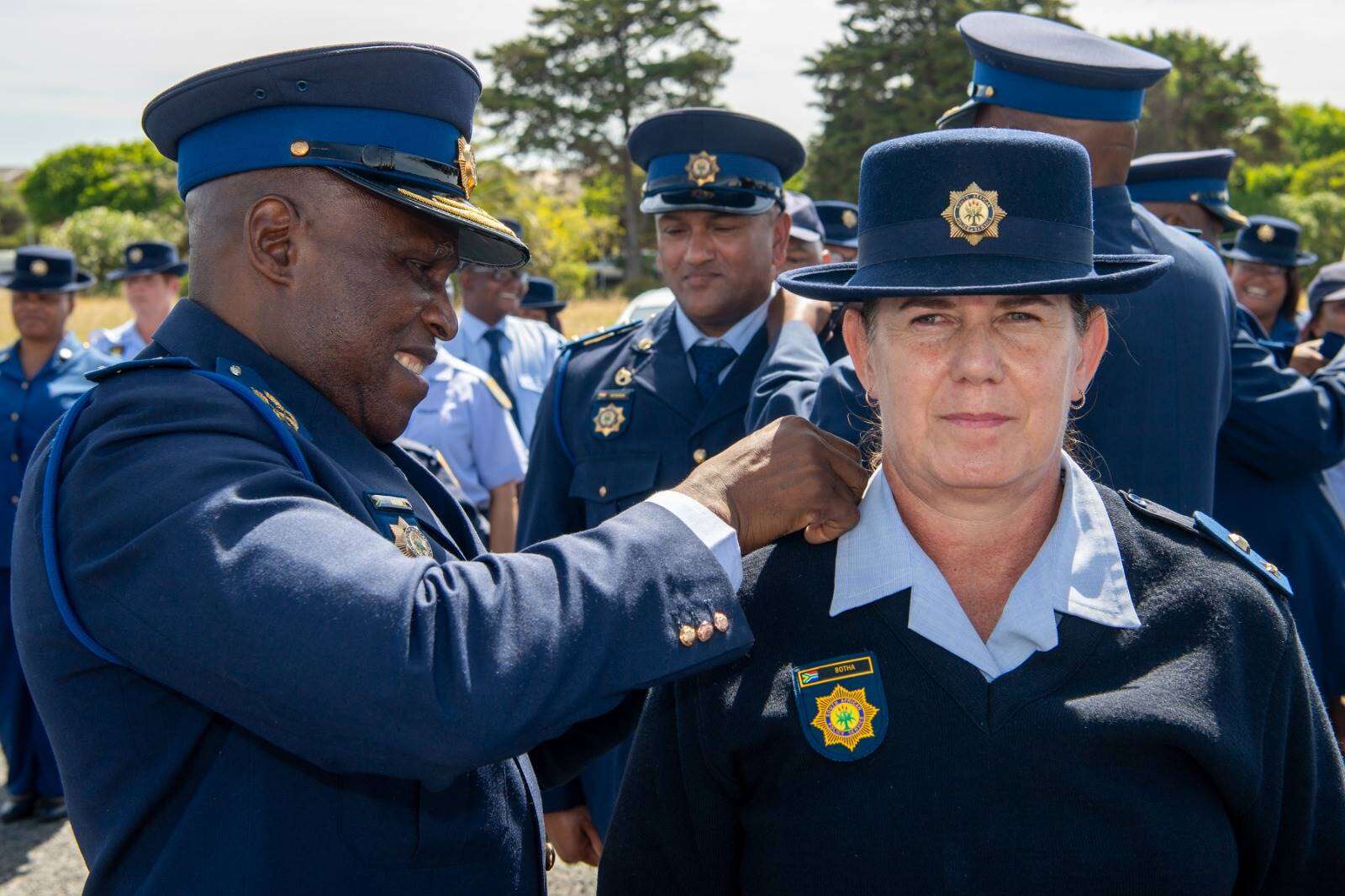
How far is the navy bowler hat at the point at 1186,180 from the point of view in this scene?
522 centimetres

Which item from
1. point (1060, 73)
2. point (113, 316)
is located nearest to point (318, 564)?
point (1060, 73)

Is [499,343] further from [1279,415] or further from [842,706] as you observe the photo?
[842,706]

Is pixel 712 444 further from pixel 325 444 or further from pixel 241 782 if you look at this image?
pixel 241 782

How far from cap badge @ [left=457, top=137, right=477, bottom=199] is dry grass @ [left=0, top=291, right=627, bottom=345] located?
1956 cm

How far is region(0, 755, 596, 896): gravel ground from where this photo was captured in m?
4.90

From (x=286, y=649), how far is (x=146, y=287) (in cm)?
813

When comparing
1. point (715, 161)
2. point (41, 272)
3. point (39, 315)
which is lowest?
point (39, 315)

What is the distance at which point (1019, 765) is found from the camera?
1.76 meters

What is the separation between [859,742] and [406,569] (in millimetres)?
751

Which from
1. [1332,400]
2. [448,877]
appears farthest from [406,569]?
[1332,400]

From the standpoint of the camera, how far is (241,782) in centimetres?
158

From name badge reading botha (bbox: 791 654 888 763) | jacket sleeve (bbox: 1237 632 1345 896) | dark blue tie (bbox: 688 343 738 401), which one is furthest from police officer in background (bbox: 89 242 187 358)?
jacket sleeve (bbox: 1237 632 1345 896)

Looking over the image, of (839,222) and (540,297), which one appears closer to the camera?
(839,222)

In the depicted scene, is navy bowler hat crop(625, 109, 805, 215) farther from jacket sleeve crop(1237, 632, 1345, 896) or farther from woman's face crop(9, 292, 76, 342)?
woman's face crop(9, 292, 76, 342)
